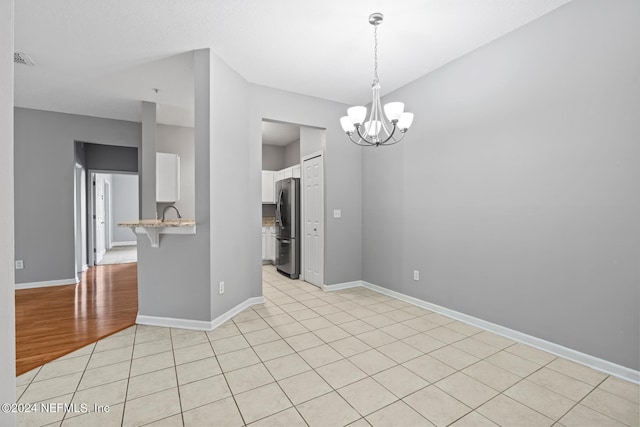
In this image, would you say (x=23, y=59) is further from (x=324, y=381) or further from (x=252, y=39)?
(x=324, y=381)

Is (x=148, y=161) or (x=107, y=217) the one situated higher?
(x=148, y=161)

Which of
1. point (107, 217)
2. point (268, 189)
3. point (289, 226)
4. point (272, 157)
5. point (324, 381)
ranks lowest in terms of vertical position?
point (324, 381)

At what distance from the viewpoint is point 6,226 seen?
→ 91cm

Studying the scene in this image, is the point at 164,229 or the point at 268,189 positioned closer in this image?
the point at 164,229

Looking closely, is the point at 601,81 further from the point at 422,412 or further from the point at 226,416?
the point at 226,416

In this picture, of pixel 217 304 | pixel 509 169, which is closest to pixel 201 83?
pixel 217 304

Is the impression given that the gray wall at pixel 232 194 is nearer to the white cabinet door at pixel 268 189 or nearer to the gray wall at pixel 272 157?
the white cabinet door at pixel 268 189

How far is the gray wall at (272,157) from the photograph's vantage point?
7129mm

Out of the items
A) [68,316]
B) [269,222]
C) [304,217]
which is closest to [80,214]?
[68,316]

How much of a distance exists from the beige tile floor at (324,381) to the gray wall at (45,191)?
2.98m

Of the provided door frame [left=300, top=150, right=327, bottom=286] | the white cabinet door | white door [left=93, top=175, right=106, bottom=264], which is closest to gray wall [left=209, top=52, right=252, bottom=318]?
door frame [left=300, top=150, right=327, bottom=286]

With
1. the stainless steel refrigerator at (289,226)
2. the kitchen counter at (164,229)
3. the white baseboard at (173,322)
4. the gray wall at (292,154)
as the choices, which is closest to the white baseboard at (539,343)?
the stainless steel refrigerator at (289,226)

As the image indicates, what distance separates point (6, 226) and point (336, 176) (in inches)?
145

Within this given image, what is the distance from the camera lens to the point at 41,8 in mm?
2348
